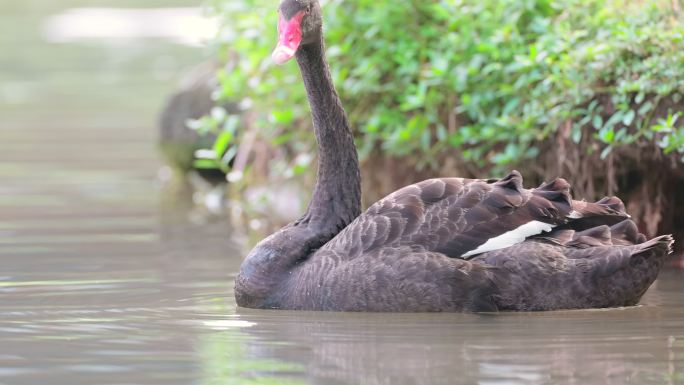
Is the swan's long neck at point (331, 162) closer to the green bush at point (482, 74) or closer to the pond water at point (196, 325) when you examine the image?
the pond water at point (196, 325)

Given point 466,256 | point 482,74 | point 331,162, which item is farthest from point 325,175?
point 482,74

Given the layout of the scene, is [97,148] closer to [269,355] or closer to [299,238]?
[299,238]

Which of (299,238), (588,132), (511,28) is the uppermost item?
(511,28)

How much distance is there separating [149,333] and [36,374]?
0.84m

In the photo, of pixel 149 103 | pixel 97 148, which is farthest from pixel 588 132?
pixel 149 103

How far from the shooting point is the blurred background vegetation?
772cm

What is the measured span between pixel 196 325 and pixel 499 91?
310 centimetres

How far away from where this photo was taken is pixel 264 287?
21.8 ft

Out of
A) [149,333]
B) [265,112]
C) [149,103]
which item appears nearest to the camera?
[149,333]

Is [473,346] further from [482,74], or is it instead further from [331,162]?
[482,74]

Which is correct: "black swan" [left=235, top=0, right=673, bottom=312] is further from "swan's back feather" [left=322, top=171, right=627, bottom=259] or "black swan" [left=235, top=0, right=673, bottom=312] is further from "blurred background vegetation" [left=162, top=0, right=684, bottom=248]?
"blurred background vegetation" [left=162, top=0, right=684, bottom=248]

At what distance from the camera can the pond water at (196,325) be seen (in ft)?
17.0

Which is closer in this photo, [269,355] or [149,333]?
[269,355]

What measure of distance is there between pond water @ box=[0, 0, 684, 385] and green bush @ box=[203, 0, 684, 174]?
1015 millimetres
